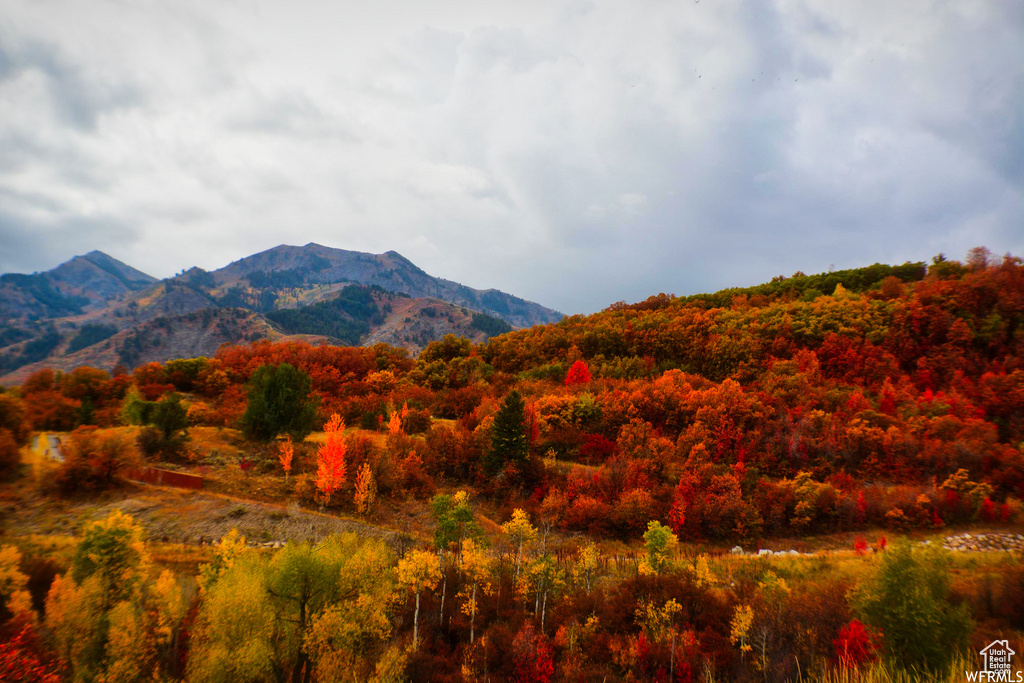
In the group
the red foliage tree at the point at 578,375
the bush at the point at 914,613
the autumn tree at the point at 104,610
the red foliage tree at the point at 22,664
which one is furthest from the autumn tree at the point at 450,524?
the red foliage tree at the point at 578,375

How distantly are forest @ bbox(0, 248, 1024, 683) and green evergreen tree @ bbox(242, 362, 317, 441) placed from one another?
16cm

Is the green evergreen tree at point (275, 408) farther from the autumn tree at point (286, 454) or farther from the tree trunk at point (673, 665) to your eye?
the tree trunk at point (673, 665)

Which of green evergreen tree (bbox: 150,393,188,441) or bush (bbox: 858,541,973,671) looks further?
green evergreen tree (bbox: 150,393,188,441)

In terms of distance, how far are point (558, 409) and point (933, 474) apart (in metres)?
20.1

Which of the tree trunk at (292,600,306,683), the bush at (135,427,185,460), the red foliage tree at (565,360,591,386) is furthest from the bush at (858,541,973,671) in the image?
the red foliage tree at (565,360,591,386)

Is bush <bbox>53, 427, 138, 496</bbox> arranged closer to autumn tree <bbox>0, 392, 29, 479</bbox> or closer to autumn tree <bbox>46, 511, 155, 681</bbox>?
autumn tree <bbox>0, 392, 29, 479</bbox>

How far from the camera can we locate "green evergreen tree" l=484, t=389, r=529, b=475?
23750 mm

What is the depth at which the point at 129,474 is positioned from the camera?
17.8 metres

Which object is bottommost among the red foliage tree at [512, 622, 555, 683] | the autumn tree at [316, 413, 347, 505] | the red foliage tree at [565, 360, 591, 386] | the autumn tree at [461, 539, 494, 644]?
the red foliage tree at [512, 622, 555, 683]

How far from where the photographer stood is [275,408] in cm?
2358

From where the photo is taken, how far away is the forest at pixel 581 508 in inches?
329

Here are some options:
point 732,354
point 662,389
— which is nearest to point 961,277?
point 732,354

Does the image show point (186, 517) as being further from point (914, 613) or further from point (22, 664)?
point (914, 613)

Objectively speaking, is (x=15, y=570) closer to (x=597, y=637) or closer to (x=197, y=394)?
(x=597, y=637)
